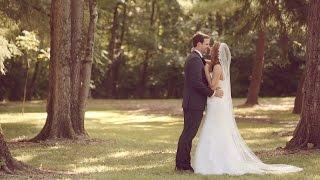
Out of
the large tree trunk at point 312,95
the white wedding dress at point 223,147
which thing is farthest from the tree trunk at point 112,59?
the white wedding dress at point 223,147

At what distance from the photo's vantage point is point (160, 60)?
4484 cm

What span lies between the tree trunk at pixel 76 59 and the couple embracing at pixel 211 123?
616 cm

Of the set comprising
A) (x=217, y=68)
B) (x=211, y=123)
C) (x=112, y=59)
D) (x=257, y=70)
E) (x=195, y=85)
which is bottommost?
(x=211, y=123)

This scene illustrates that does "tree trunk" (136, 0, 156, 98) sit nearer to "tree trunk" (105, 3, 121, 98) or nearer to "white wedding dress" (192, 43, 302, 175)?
"tree trunk" (105, 3, 121, 98)

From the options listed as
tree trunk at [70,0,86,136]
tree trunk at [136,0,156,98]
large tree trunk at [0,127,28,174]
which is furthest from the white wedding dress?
tree trunk at [136,0,156,98]

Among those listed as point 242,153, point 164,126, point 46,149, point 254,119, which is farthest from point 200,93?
point 254,119

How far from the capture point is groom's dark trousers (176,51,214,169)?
9.03m

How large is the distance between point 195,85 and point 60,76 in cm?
637

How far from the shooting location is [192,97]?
915 centimetres

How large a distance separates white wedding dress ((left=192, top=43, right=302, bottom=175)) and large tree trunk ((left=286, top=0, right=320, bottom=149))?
6.50 ft

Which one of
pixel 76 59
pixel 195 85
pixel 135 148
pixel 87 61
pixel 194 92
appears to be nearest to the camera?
pixel 195 85

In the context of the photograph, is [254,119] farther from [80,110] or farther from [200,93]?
[200,93]

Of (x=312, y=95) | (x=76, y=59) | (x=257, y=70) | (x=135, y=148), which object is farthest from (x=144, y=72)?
(x=312, y=95)

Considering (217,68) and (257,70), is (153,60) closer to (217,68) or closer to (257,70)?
(257,70)
